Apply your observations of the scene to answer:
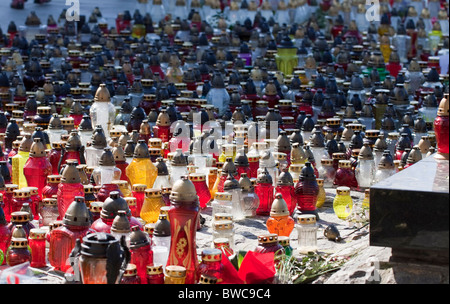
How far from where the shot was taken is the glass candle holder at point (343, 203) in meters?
6.63

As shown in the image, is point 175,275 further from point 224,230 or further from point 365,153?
point 365,153

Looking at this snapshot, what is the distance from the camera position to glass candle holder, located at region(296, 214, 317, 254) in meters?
5.91

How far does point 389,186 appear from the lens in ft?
15.7

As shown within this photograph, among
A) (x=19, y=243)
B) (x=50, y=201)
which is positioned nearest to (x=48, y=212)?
(x=50, y=201)

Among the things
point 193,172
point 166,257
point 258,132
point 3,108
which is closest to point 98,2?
point 3,108

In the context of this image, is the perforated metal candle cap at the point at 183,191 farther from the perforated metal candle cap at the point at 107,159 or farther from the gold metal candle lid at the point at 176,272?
the perforated metal candle cap at the point at 107,159

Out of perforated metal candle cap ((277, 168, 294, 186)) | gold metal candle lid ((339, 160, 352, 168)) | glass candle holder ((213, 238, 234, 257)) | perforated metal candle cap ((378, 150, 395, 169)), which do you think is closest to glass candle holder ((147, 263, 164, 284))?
glass candle holder ((213, 238, 234, 257))

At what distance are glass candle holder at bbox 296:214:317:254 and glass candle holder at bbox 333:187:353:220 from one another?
2.34ft

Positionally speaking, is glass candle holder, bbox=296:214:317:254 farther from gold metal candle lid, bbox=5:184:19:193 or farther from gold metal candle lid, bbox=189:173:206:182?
A: gold metal candle lid, bbox=5:184:19:193

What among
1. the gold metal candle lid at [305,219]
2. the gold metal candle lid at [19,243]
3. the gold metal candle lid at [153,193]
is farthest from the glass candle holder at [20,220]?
the gold metal candle lid at [305,219]

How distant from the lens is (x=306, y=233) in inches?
234

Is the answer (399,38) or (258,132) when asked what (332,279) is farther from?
Result: (399,38)
